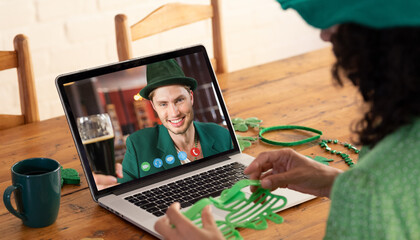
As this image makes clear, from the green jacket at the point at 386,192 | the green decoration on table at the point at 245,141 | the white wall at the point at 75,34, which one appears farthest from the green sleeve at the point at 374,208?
the white wall at the point at 75,34

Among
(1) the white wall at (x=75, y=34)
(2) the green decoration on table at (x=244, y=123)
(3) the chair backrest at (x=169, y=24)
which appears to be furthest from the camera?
(1) the white wall at (x=75, y=34)

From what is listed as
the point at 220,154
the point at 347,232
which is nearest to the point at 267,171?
the point at 220,154

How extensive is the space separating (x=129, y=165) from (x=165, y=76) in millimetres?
204

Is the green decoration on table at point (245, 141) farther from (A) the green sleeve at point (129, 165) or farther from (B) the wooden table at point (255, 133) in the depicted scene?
(A) the green sleeve at point (129, 165)

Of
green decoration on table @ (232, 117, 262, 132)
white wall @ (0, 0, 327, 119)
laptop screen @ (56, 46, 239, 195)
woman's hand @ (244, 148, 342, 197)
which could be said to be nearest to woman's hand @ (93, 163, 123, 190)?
laptop screen @ (56, 46, 239, 195)

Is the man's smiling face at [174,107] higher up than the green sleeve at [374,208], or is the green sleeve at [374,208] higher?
the man's smiling face at [174,107]

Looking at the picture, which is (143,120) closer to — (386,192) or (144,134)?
(144,134)

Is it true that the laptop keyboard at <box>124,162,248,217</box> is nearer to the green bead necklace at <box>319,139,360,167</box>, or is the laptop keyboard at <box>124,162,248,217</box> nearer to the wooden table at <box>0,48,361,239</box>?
the wooden table at <box>0,48,361,239</box>

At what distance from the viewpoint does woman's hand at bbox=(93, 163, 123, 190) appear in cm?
103

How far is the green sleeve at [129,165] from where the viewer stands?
1.05 m

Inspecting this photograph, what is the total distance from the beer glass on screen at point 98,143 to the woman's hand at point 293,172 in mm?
270

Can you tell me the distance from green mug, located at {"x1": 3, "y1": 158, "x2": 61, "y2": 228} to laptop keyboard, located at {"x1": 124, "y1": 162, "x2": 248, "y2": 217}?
0.45ft

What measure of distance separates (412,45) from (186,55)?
0.68 metres

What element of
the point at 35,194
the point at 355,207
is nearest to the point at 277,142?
the point at 35,194
